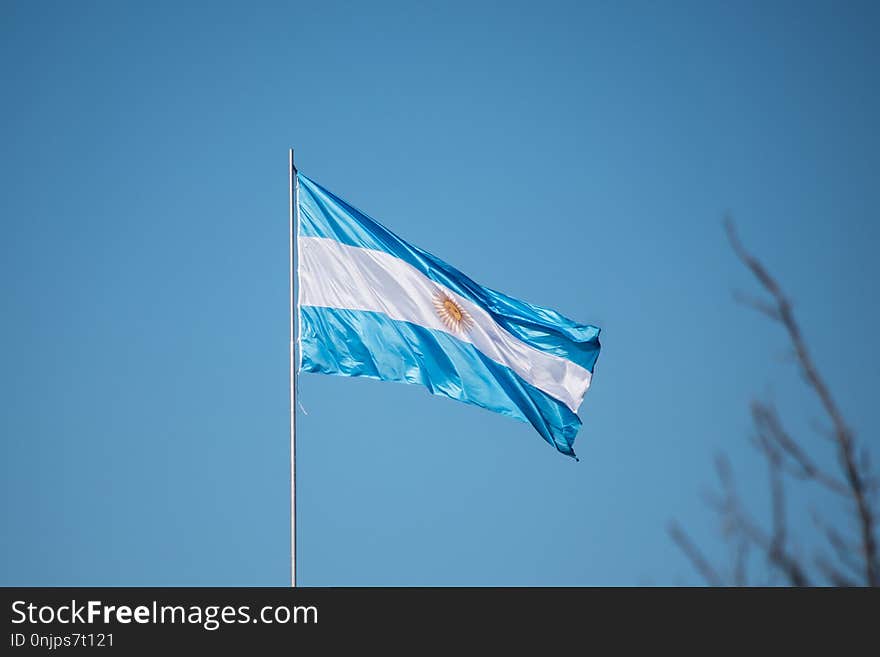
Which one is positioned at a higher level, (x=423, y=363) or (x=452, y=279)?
(x=452, y=279)

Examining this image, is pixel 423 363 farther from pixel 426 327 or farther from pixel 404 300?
pixel 404 300

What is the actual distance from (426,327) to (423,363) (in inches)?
34.3

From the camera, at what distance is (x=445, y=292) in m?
22.5

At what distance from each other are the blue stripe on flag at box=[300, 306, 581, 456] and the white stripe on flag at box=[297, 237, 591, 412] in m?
0.20

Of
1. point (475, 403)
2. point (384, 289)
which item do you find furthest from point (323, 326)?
point (475, 403)

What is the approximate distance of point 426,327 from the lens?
866 inches

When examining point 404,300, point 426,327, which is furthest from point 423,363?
point 404,300

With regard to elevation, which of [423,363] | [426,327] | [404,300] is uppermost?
[404,300]

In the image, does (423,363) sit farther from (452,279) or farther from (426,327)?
(452,279)

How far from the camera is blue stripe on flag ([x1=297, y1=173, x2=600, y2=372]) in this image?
73.5 feet

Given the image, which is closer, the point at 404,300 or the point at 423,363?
the point at 423,363

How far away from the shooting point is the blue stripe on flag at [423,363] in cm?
2092
